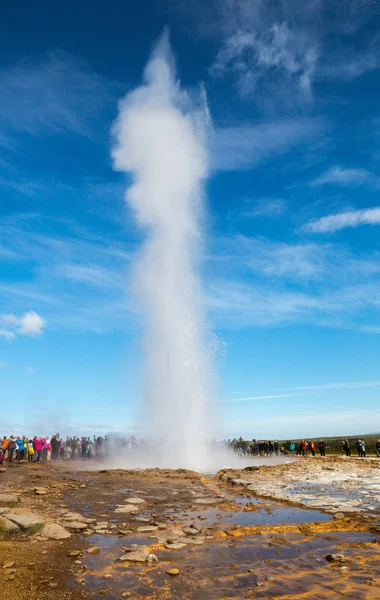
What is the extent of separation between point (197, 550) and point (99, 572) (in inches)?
95.0

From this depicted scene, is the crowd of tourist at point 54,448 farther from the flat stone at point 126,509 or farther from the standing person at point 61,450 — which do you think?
the flat stone at point 126,509

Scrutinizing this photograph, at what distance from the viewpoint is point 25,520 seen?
34.1 feet

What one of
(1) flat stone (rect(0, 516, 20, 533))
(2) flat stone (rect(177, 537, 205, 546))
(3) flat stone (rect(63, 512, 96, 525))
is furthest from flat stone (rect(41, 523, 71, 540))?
(2) flat stone (rect(177, 537, 205, 546))

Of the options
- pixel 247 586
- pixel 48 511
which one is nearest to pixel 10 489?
pixel 48 511

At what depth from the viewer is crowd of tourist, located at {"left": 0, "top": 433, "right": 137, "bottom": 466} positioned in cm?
2735

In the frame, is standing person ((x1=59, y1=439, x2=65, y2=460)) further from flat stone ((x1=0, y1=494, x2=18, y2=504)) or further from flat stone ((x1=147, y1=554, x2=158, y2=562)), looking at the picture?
flat stone ((x1=147, y1=554, x2=158, y2=562))

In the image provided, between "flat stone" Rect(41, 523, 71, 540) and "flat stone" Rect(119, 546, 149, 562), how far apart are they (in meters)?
2.20

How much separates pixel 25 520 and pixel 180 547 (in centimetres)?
437

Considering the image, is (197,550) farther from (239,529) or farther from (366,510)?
(366,510)

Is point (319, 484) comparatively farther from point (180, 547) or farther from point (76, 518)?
point (76, 518)

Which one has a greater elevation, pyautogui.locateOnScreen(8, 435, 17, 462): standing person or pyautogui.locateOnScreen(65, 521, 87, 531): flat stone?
pyautogui.locateOnScreen(8, 435, 17, 462): standing person

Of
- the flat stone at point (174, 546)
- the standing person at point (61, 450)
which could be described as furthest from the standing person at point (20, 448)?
the flat stone at point (174, 546)

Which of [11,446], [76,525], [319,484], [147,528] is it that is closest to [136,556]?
[147,528]

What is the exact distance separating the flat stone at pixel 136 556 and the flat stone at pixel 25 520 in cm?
318
